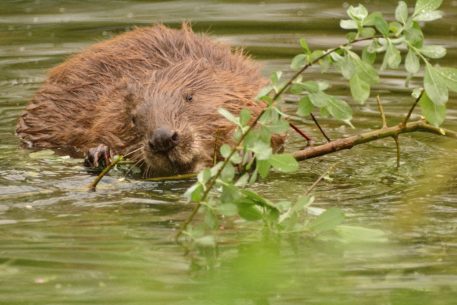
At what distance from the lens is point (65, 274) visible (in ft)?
12.9

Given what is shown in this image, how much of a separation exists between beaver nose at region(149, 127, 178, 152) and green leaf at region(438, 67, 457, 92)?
1.63 metres

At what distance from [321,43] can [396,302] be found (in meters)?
5.50

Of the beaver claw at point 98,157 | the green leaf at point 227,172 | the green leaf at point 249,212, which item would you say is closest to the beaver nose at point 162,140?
the beaver claw at point 98,157

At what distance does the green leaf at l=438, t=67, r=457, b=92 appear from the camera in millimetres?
4164

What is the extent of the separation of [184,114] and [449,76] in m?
1.94

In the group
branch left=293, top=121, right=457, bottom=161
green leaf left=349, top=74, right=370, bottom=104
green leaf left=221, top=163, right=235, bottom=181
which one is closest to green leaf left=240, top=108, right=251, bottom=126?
green leaf left=221, top=163, right=235, bottom=181

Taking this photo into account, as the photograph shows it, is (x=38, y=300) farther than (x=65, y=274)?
No

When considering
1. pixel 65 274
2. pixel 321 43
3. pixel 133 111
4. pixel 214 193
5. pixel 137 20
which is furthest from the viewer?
pixel 137 20

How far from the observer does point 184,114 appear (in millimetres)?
5895

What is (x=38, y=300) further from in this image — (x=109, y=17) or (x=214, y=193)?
(x=109, y=17)

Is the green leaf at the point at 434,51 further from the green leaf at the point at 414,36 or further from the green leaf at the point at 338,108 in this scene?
the green leaf at the point at 338,108

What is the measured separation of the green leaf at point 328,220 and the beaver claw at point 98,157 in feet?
6.05

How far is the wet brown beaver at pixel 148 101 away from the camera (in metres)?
5.77

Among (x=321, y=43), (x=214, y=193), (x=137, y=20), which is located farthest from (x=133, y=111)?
(x=137, y=20)
